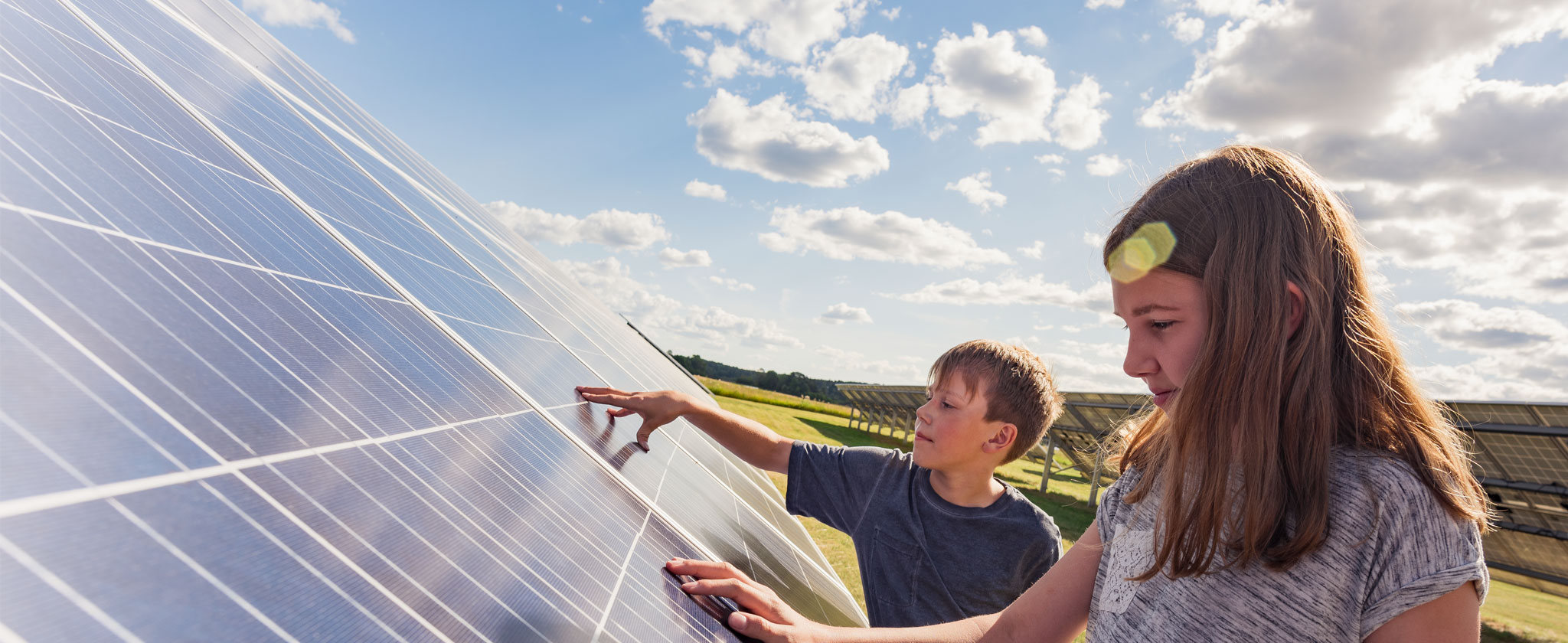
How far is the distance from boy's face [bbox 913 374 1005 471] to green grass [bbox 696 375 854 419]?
39.5 m

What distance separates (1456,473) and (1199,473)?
1.80 feet

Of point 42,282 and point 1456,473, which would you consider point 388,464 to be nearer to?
point 42,282

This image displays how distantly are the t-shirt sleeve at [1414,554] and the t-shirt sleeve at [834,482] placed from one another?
2633mm

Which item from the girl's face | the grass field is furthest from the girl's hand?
the grass field

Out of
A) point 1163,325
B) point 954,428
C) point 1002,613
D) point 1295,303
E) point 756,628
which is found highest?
point 1295,303

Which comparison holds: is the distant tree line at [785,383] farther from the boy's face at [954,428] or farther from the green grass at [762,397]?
the boy's face at [954,428]

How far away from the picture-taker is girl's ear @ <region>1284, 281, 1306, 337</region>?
6.71 ft

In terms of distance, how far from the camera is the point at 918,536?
3996mm

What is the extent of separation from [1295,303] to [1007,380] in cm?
225

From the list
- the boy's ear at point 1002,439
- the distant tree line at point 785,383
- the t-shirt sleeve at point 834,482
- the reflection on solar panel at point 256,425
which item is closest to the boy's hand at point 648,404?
the reflection on solar panel at point 256,425

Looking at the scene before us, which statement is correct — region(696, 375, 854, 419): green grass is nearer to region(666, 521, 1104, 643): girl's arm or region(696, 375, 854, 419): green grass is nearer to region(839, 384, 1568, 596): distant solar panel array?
region(839, 384, 1568, 596): distant solar panel array

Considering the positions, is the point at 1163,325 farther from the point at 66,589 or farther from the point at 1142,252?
the point at 66,589

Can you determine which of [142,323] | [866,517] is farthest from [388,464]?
[866,517]

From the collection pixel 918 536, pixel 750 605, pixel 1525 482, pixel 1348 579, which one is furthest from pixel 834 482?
pixel 1525 482
